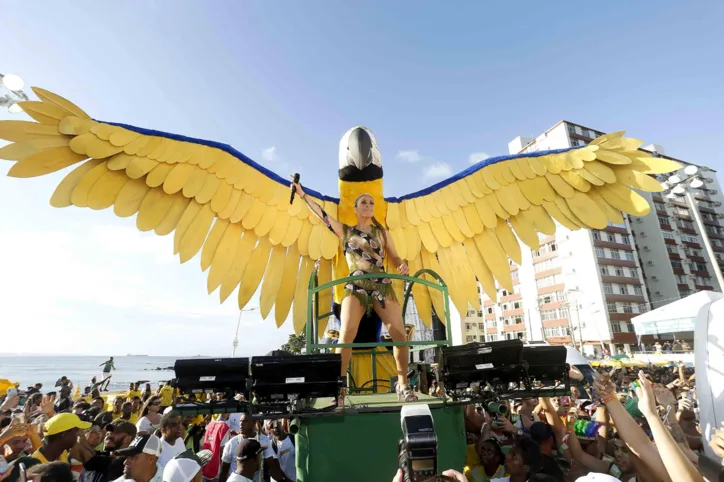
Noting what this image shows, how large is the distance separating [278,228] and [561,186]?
143 inches

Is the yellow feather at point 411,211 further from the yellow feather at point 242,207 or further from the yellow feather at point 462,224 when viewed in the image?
the yellow feather at point 242,207

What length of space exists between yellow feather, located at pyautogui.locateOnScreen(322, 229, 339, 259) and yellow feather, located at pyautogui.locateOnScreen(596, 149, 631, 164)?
3.47 metres

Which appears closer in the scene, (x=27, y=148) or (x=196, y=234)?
(x=27, y=148)

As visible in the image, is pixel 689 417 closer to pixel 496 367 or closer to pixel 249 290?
pixel 496 367

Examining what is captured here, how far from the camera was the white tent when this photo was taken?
46.3 ft

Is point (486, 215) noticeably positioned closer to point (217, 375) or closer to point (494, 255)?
point (494, 255)

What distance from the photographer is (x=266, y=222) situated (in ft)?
15.4

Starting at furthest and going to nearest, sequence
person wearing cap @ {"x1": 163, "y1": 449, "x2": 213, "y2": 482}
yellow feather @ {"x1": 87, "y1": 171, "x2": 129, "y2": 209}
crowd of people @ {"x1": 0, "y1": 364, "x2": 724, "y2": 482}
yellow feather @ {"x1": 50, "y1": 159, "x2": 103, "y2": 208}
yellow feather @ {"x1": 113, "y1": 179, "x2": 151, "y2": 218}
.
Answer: yellow feather @ {"x1": 113, "y1": 179, "x2": 151, "y2": 218}, yellow feather @ {"x1": 87, "y1": 171, "x2": 129, "y2": 209}, yellow feather @ {"x1": 50, "y1": 159, "x2": 103, "y2": 208}, person wearing cap @ {"x1": 163, "y1": 449, "x2": 213, "y2": 482}, crowd of people @ {"x1": 0, "y1": 364, "x2": 724, "y2": 482}

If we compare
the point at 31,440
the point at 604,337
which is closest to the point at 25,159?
the point at 31,440

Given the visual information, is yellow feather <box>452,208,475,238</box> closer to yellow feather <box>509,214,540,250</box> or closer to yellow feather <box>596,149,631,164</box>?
yellow feather <box>509,214,540,250</box>

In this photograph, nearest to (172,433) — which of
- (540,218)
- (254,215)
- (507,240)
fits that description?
(254,215)

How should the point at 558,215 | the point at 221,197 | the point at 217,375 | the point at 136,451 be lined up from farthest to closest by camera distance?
the point at 558,215 → the point at 221,197 → the point at 136,451 → the point at 217,375

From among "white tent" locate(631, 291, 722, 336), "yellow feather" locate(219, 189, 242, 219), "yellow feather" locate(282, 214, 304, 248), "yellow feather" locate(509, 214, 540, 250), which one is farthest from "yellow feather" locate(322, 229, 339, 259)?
"white tent" locate(631, 291, 722, 336)

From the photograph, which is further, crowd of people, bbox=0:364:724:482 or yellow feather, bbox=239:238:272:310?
yellow feather, bbox=239:238:272:310
